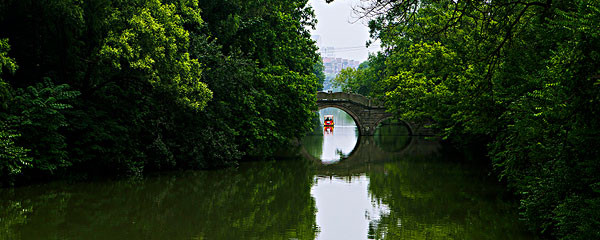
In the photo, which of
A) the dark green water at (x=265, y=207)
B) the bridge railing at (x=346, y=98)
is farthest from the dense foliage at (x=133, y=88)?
the bridge railing at (x=346, y=98)

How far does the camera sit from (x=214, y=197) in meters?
13.3

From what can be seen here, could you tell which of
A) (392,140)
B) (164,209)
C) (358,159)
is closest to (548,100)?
(164,209)

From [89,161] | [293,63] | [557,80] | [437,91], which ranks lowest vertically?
[89,161]

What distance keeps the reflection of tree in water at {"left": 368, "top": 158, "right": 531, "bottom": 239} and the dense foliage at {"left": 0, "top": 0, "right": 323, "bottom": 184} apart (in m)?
5.39

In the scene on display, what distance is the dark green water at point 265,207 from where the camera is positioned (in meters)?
9.45

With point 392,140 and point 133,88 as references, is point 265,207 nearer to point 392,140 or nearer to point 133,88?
Result: point 133,88

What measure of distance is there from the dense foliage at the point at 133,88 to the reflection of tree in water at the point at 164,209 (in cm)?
92

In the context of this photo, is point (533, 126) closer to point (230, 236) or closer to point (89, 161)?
point (230, 236)

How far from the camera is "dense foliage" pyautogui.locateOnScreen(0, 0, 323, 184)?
12.7 metres

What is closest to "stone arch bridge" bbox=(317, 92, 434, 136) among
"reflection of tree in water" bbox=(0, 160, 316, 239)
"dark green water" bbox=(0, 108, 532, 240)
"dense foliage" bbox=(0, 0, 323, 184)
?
"dense foliage" bbox=(0, 0, 323, 184)

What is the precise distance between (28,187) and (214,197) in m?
4.62

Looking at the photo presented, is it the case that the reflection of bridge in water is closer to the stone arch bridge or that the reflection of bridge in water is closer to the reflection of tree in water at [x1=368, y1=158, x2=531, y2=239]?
the reflection of tree in water at [x1=368, y1=158, x2=531, y2=239]

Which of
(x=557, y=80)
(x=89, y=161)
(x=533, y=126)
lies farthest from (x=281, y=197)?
(x=557, y=80)

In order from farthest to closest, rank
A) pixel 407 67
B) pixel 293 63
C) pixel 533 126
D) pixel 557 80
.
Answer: pixel 407 67, pixel 293 63, pixel 533 126, pixel 557 80
